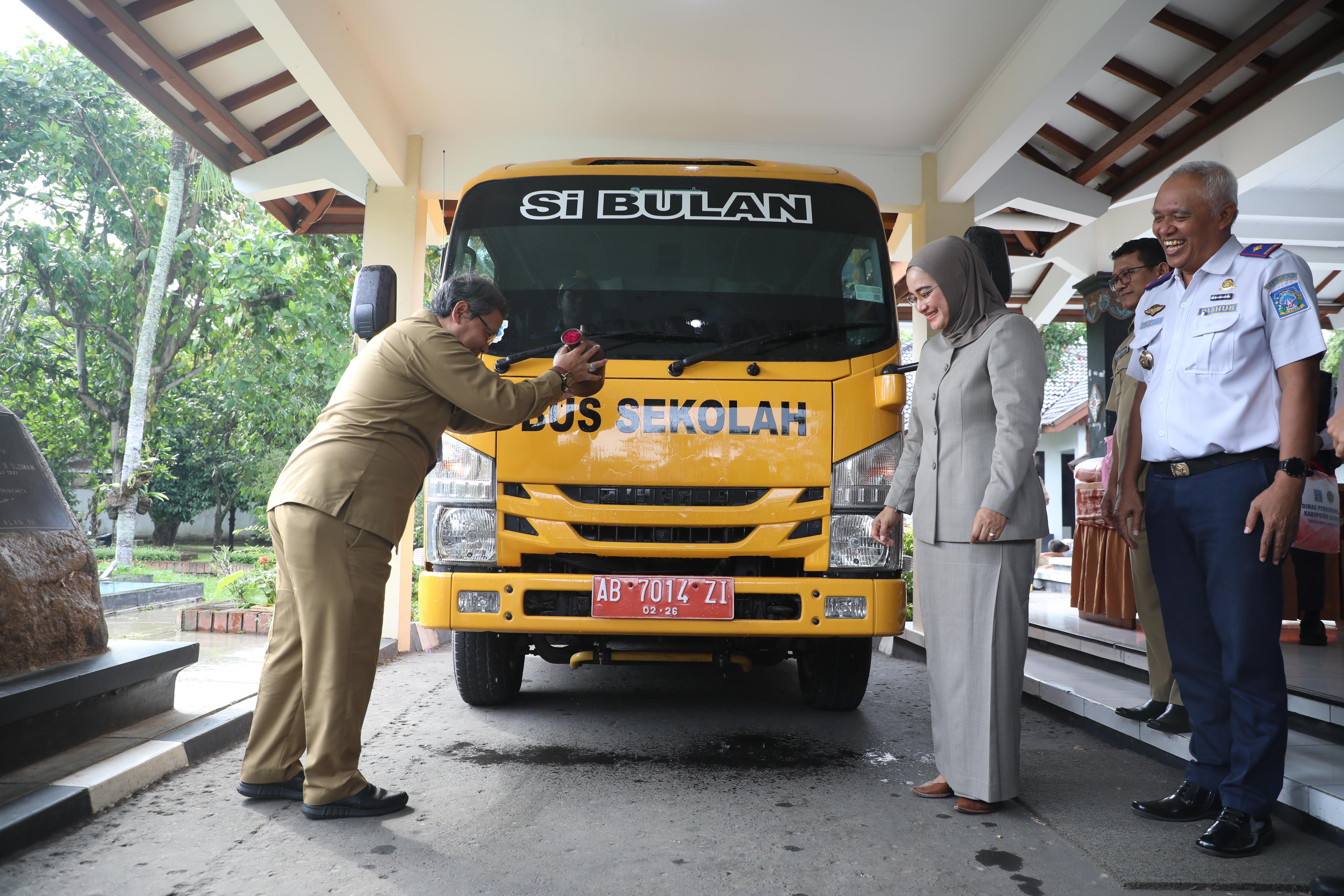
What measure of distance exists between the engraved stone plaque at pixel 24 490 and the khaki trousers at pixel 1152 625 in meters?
4.25

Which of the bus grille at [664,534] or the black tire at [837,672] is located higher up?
the bus grille at [664,534]

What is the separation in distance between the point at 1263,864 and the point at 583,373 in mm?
2502

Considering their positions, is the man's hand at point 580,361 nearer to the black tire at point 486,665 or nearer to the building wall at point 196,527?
the black tire at point 486,665

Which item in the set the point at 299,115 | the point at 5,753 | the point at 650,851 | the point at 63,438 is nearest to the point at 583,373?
the point at 650,851

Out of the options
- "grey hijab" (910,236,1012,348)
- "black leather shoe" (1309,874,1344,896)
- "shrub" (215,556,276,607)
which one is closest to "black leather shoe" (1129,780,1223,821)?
"black leather shoe" (1309,874,1344,896)

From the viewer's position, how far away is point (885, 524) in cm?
316

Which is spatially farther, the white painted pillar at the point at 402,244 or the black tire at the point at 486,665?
the white painted pillar at the point at 402,244

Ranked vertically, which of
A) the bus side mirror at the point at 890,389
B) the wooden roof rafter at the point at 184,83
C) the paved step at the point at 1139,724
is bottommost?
Answer: the paved step at the point at 1139,724

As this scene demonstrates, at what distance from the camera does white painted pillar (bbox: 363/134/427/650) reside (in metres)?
6.05

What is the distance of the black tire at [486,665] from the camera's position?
13.2 ft

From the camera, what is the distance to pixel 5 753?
2.75m

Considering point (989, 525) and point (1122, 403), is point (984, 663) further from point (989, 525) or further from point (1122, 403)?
→ point (1122, 403)

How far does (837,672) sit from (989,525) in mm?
1623

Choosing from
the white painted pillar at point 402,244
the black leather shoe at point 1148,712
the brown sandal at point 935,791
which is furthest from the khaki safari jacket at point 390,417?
the white painted pillar at point 402,244
